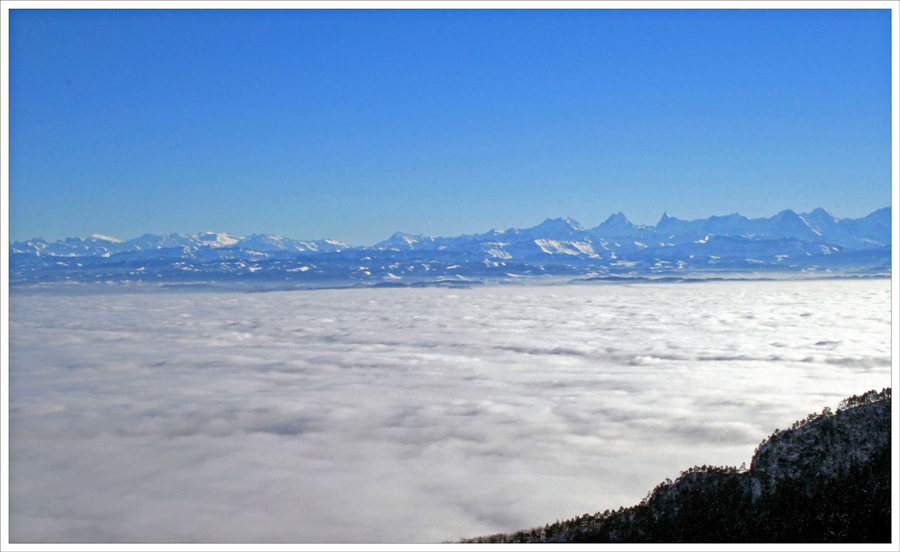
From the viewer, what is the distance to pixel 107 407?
230ft

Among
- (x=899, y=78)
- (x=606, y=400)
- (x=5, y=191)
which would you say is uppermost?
(x=899, y=78)

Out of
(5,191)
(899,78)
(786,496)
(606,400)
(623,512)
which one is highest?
(899,78)

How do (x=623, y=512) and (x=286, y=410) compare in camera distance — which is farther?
(x=286, y=410)

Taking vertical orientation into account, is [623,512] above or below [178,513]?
above

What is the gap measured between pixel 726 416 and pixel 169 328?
458 feet

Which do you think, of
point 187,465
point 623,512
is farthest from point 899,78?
point 187,465

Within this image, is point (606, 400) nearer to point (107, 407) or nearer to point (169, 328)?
point (107, 407)

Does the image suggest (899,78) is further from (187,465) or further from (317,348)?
(317,348)

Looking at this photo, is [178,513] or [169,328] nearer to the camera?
[178,513]

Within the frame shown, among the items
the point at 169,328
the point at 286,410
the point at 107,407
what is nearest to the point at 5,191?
the point at 286,410

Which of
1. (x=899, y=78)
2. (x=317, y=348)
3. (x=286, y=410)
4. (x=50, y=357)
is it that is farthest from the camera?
(x=317, y=348)

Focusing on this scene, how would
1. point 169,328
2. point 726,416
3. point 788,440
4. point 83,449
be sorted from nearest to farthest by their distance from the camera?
point 788,440, point 83,449, point 726,416, point 169,328

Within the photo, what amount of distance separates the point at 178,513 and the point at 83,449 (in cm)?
2362

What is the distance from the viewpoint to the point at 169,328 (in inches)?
6216
